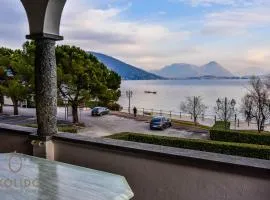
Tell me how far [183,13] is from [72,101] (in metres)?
9.94

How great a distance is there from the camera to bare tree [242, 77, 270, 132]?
81.0 ft

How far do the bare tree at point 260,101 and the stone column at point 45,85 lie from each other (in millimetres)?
23034

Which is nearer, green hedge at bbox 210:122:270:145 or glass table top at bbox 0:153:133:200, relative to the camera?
glass table top at bbox 0:153:133:200

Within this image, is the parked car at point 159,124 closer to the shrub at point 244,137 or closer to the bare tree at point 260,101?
the shrub at point 244,137

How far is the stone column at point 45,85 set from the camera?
346 cm

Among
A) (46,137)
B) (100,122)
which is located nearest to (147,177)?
(46,137)

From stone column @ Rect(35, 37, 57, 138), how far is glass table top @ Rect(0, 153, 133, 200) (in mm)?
896

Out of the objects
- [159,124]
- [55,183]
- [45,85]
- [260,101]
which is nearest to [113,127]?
[159,124]

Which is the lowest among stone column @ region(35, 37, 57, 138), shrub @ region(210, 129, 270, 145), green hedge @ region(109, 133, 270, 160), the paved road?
the paved road

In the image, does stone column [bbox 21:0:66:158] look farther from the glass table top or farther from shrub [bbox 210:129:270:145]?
shrub [bbox 210:129:270:145]

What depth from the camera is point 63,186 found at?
2.05 meters

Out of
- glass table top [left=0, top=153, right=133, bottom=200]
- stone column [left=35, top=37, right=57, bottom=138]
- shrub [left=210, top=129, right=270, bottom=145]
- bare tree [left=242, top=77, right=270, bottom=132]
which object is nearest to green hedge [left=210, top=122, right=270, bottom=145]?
shrub [left=210, top=129, right=270, bottom=145]

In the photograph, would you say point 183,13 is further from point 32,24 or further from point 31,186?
point 31,186

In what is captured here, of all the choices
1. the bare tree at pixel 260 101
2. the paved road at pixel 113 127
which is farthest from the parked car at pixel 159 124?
the bare tree at pixel 260 101
